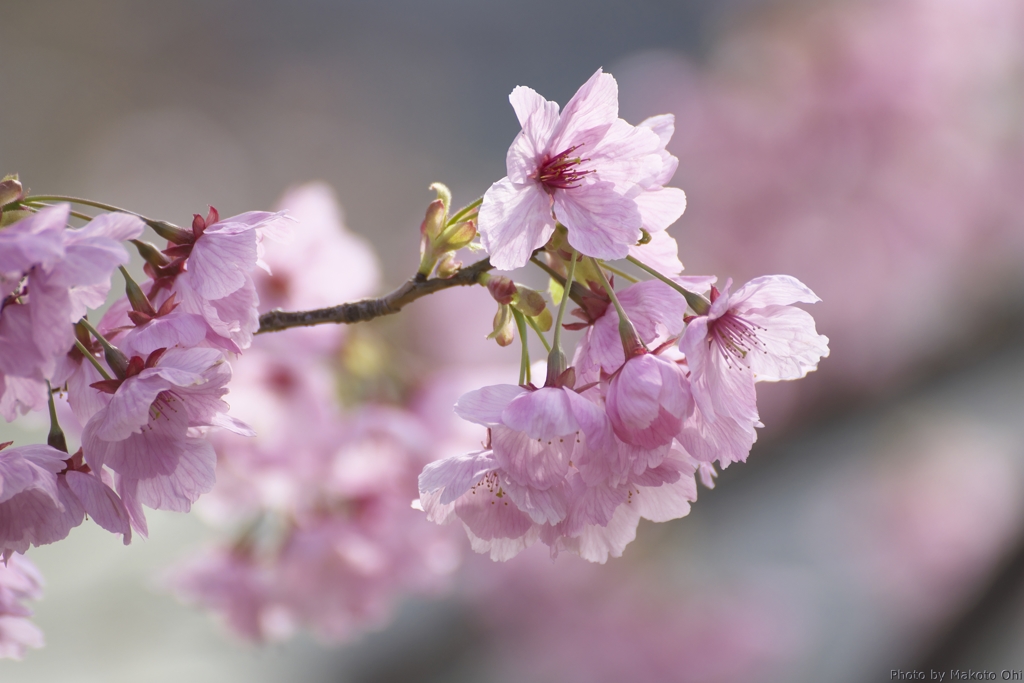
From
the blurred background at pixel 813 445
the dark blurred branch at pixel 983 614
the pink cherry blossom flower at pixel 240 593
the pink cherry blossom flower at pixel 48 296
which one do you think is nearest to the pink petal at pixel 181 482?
the pink cherry blossom flower at pixel 48 296

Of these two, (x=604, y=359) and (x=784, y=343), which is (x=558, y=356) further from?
(x=784, y=343)

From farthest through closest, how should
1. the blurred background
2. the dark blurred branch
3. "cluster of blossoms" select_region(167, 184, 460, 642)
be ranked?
the blurred background → the dark blurred branch → "cluster of blossoms" select_region(167, 184, 460, 642)

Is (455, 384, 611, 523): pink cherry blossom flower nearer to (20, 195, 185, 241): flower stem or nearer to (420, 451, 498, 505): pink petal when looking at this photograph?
(420, 451, 498, 505): pink petal

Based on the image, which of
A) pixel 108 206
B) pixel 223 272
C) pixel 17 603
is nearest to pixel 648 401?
pixel 223 272

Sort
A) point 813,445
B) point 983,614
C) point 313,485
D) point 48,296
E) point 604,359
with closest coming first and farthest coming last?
point 48,296
point 604,359
point 313,485
point 983,614
point 813,445

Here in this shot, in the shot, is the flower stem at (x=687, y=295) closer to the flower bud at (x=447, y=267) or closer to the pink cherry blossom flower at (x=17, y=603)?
the flower bud at (x=447, y=267)

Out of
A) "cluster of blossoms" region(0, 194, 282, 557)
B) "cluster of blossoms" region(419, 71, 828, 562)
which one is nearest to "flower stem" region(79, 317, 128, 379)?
"cluster of blossoms" region(0, 194, 282, 557)


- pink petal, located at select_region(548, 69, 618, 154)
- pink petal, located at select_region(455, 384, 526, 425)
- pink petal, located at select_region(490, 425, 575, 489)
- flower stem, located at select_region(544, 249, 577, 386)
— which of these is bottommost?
pink petal, located at select_region(490, 425, 575, 489)

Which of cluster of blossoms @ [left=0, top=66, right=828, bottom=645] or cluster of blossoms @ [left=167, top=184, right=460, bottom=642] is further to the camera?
cluster of blossoms @ [left=167, top=184, right=460, bottom=642]

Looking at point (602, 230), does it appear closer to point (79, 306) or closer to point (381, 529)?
point (79, 306)
